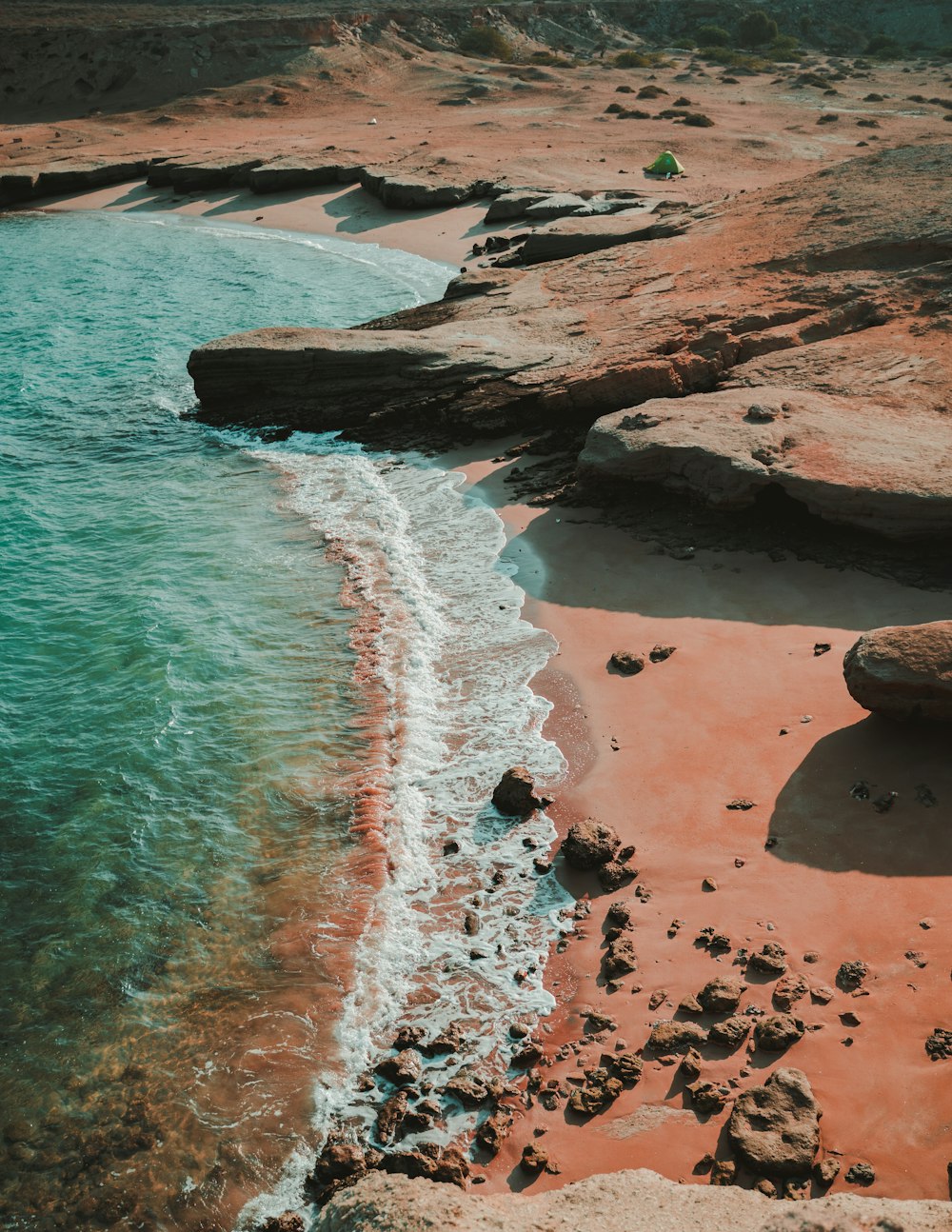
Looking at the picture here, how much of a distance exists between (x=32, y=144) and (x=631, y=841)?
42292 mm

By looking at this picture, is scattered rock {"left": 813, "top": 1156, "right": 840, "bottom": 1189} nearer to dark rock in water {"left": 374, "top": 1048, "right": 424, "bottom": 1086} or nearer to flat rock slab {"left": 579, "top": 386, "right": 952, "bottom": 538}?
dark rock in water {"left": 374, "top": 1048, "right": 424, "bottom": 1086}

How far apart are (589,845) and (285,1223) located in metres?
2.87

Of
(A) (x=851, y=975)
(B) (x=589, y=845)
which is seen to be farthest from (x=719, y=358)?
(A) (x=851, y=975)

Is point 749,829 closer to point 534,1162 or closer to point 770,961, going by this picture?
point 770,961

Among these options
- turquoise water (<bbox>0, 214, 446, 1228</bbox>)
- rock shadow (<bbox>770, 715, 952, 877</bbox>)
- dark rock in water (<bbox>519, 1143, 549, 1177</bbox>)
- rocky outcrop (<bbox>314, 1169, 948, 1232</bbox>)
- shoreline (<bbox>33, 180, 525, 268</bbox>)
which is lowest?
turquoise water (<bbox>0, 214, 446, 1228</bbox>)

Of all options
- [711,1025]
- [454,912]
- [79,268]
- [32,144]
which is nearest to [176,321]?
[79,268]

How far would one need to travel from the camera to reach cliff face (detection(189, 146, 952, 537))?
10.2 metres

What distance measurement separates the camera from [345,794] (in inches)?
313

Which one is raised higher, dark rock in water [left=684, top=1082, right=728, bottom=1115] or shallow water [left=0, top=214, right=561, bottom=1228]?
dark rock in water [left=684, top=1082, right=728, bottom=1115]

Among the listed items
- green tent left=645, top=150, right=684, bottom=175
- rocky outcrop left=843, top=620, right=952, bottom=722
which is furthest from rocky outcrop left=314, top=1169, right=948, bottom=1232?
green tent left=645, top=150, right=684, bottom=175

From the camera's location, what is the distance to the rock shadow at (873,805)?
636cm

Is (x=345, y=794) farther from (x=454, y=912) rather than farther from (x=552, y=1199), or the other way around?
(x=552, y=1199)

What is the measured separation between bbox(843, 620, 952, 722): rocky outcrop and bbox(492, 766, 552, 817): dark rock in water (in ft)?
7.76

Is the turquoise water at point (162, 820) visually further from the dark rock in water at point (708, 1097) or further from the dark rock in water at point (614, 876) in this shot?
the dark rock in water at point (708, 1097)
